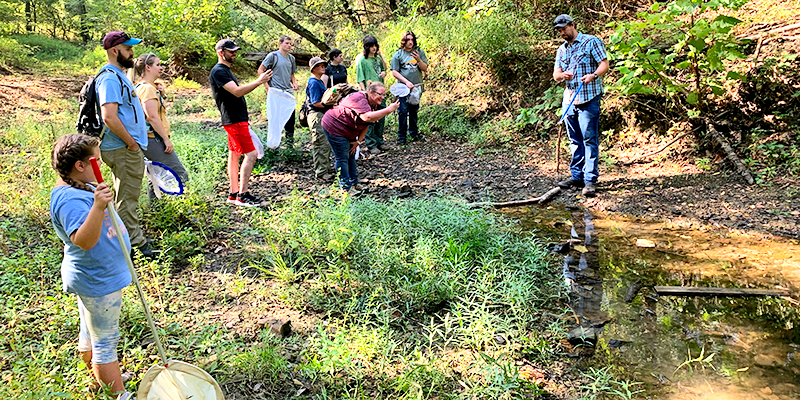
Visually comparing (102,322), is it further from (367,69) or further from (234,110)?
(367,69)

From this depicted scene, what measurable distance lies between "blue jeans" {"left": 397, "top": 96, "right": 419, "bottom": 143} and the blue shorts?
638 cm

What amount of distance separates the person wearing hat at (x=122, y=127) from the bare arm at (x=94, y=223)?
1755 millimetres

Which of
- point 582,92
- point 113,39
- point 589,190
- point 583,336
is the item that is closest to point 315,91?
point 113,39

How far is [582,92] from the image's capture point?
567 cm

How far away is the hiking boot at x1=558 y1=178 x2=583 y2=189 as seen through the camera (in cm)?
612

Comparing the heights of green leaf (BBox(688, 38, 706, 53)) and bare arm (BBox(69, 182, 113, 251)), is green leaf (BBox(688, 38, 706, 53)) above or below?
above

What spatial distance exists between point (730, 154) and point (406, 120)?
487 cm

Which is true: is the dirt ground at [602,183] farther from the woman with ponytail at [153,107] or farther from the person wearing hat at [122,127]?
the person wearing hat at [122,127]

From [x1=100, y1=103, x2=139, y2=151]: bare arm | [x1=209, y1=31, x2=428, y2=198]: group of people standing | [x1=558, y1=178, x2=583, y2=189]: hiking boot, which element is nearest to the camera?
[x1=100, y1=103, x2=139, y2=151]: bare arm

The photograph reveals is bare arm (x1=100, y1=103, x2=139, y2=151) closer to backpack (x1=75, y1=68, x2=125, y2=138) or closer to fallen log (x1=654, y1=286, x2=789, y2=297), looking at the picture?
backpack (x1=75, y1=68, x2=125, y2=138)

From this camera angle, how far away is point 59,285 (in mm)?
3693

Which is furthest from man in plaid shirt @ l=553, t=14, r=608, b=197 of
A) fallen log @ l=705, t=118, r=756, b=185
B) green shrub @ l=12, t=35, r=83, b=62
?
green shrub @ l=12, t=35, r=83, b=62

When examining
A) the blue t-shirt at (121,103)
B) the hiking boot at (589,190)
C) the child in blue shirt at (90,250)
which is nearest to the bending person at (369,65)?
the hiking boot at (589,190)

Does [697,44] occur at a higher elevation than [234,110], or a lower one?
higher
